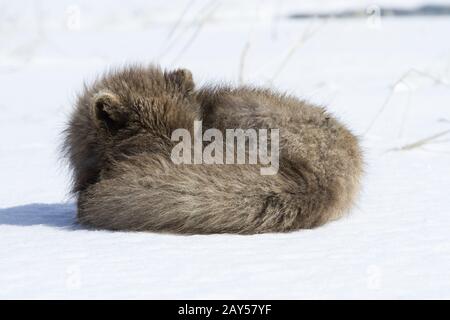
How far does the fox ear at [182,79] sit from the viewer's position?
4.14 m

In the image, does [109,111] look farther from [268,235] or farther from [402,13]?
[402,13]

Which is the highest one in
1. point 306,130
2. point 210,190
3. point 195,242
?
point 306,130

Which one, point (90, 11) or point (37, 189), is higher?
point (90, 11)

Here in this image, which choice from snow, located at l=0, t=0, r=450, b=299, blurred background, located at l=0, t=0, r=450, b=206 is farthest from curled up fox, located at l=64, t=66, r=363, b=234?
blurred background, located at l=0, t=0, r=450, b=206

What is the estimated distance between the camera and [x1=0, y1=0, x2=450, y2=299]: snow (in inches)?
114

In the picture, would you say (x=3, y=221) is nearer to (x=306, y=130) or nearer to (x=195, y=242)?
(x=195, y=242)

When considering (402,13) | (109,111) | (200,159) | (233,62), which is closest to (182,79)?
(109,111)

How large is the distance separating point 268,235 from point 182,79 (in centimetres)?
95

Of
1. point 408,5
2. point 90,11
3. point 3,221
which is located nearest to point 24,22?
point 90,11

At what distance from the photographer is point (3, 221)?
412 cm

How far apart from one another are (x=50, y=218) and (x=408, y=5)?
1738 centimetres

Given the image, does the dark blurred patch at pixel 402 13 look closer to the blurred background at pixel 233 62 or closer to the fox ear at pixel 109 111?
the blurred background at pixel 233 62

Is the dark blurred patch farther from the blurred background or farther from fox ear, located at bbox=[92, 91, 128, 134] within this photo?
fox ear, located at bbox=[92, 91, 128, 134]
